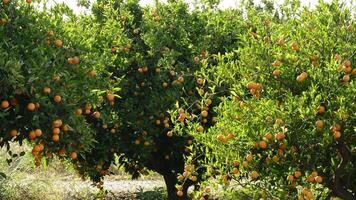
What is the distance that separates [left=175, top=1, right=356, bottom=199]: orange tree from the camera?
5.10 meters

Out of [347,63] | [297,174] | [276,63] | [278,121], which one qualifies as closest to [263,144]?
[278,121]

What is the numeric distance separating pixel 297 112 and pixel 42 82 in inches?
107

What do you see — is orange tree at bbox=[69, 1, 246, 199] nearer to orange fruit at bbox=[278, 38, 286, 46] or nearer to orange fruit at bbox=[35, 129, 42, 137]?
orange fruit at bbox=[35, 129, 42, 137]

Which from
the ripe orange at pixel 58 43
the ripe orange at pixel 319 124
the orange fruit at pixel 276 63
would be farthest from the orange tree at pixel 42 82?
the ripe orange at pixel 319 124

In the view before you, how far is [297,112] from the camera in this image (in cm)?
511

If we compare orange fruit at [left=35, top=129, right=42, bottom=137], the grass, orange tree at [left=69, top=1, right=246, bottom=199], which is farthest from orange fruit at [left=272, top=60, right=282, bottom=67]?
the grass

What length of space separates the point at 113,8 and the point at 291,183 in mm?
6555

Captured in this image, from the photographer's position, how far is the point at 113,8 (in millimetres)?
10859

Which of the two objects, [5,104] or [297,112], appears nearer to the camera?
[297,112]

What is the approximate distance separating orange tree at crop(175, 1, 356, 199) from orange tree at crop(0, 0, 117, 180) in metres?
1.55

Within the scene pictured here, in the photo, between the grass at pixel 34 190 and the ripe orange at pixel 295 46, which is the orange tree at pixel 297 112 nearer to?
the ripe orange at pixel 295 46

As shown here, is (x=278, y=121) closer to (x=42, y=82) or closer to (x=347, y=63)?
(x=347, y=63)

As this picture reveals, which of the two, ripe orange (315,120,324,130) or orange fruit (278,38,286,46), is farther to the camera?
orange fruit (278,38,286,46)

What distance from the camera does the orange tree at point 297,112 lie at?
5102mm
